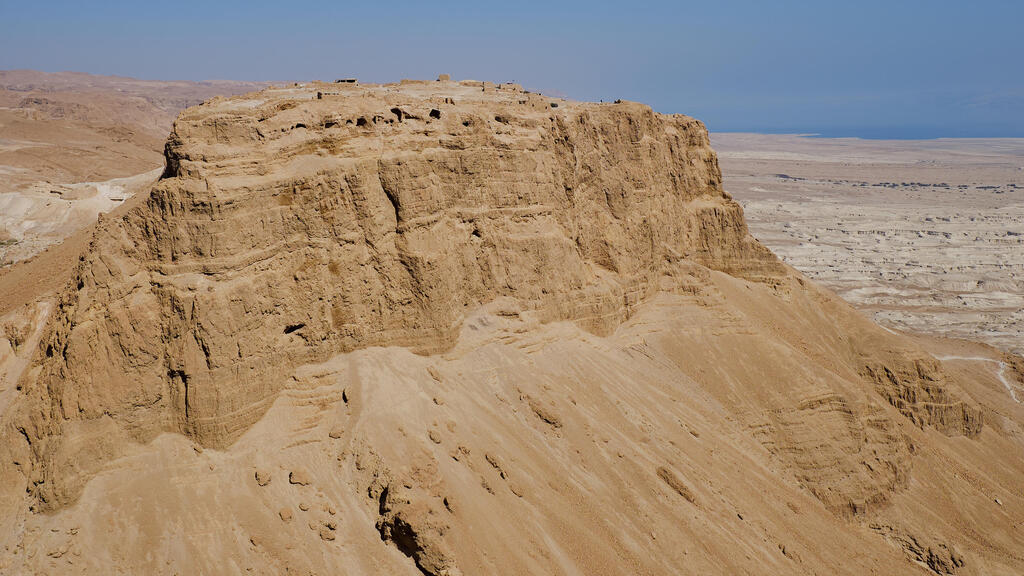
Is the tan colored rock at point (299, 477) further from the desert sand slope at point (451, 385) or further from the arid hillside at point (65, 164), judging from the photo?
the arid hillside at point (65, 164)

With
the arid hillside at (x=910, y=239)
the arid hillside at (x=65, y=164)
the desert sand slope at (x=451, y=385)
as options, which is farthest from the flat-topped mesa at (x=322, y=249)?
the arid hillside at (x=910, y=239)

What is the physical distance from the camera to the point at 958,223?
113 metres

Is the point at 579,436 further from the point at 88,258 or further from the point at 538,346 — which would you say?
the point at 88,258

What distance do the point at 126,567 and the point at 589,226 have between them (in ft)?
71.5

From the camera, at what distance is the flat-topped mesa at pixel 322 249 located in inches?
731

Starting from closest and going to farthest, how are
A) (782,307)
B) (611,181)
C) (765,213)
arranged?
(611,181)
(782,307)
(765,213)

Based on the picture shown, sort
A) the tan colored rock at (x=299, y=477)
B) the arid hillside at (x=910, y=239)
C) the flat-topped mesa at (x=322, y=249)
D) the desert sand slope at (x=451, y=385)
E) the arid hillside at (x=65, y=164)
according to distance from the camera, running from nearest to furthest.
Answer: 1. the desert sand slope at (x=451, y=385)
2. the flat-topped mesa at (x=322, y=249)
3. the tan colored rock at (x=299, y=477)
4. the arid hillside at (x=65, y=164)
5. the arid hillside at (x=910, y=239)

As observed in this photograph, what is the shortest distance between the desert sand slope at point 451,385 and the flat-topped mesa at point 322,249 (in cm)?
9

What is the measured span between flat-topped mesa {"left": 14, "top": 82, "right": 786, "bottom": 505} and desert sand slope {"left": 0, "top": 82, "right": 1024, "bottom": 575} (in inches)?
3.4

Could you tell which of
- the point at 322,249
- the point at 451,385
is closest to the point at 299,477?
the point at 451,385

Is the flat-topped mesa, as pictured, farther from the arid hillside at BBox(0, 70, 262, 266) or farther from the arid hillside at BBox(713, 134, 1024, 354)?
the arid hillside at BBox(713, 134, 1024, 354)

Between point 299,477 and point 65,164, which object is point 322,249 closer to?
point 299,477

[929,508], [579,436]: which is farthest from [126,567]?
[929,508]

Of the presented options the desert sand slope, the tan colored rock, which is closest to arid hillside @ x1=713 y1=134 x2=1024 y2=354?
the desert sand slope
